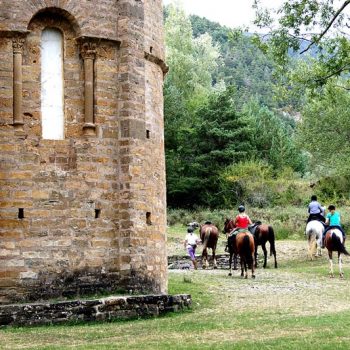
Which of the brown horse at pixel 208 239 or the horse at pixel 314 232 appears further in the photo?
the brown horse at pixel 208 239

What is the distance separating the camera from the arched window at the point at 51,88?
15789 mm

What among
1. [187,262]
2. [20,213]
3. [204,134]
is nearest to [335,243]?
[187,262]

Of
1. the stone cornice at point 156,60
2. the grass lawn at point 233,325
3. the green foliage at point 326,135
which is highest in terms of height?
the green foliage at point 326,135

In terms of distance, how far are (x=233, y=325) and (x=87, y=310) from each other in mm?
3025

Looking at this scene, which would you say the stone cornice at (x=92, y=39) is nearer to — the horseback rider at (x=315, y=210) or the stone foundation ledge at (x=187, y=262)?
the horseback rider at (x=315, y=210)

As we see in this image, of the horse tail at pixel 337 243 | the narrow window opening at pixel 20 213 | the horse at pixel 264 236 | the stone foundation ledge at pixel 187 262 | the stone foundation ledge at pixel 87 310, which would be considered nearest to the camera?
the stone foundation ledge at pixel 87 310

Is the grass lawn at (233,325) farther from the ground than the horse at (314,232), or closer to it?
closer to it

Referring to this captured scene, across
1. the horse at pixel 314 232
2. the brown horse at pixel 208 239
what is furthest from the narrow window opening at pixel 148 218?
the horse at pixel 314 232

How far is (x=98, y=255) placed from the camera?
51.8 ft

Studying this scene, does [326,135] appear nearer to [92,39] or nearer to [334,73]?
[92,39]

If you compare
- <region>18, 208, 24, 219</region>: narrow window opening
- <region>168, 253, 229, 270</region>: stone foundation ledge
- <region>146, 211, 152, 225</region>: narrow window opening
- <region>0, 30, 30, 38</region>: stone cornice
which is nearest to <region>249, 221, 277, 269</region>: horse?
<region>168, 253, 229, 270</region>: stone foundation ledge

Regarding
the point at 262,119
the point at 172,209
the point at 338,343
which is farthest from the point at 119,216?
the point at 262,119

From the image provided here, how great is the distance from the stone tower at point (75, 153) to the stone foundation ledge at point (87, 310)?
29.2 inches

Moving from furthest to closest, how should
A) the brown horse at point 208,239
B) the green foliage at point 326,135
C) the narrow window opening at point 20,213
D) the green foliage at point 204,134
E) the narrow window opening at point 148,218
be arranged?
the green foliage at point 326,135
the green foliage at point 204,134
the brown horse at point 208,239
the narrow window opening at point 148,218
the narrow window opening at point 20,213
